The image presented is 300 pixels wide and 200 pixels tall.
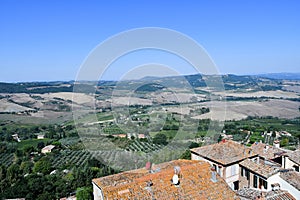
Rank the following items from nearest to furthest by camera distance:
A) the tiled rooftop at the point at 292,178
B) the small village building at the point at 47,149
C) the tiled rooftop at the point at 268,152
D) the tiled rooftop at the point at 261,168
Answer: the tiled rooftop at the point at 292,178 → the tiled rooftop at the point at 261,168 → the tiled rooftop at the point at 268,152 → the small village building at the point at 47,149

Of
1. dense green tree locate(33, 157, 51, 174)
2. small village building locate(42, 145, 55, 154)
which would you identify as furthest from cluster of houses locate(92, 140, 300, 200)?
small village building locate(42, 145, 55, 154)

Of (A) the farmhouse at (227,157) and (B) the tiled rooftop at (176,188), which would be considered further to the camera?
(A) the farmhouse at (227,157)

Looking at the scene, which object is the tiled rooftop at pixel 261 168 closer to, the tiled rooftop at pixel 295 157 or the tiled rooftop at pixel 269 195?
the tiled rooftop at pixel 295 157

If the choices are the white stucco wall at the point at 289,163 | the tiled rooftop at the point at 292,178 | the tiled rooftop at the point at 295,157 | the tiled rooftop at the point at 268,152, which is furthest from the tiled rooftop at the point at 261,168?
the tiled rooftop at the point at 268,152

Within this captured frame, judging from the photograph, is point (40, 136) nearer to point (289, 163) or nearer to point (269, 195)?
point (289, 163)

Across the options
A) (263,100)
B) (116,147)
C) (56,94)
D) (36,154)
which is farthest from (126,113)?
(263,100)

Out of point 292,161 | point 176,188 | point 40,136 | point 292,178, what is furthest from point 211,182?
point 40,136

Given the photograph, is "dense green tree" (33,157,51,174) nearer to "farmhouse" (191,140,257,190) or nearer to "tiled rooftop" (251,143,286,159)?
"farmhouse" (191,140,257,190)
